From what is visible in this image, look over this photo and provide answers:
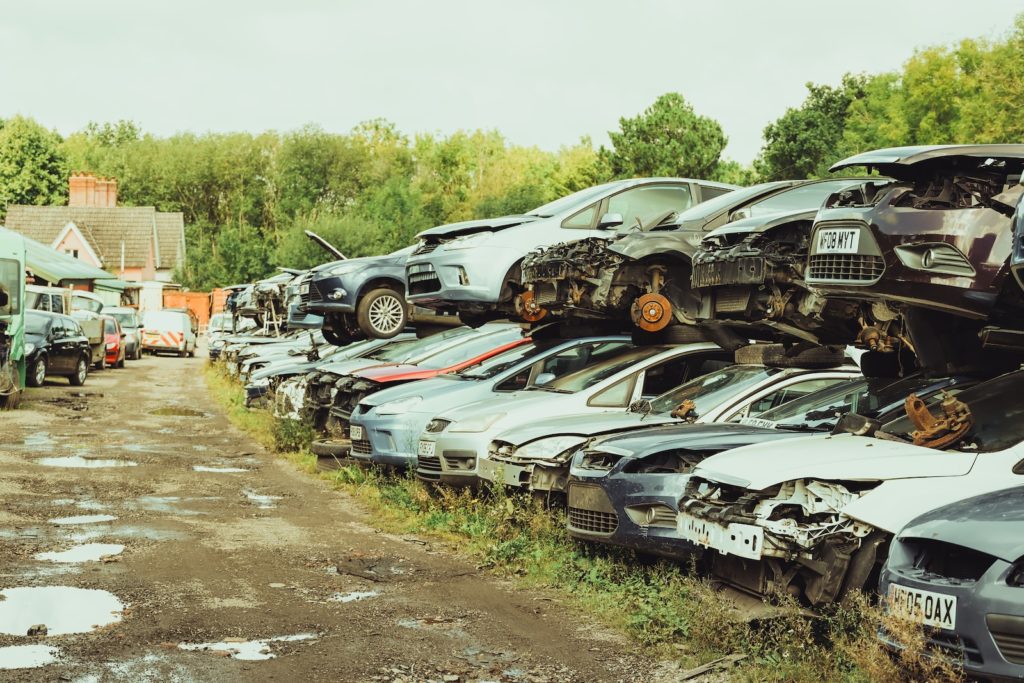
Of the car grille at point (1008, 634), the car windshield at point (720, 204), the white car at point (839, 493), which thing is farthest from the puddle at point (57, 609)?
the car windshield at point (720, 204)

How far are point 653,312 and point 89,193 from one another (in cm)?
7017

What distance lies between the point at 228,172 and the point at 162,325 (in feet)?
139

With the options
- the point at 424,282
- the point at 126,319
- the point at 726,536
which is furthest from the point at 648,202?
the point at 126,319

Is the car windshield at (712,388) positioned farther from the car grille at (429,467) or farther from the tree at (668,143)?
the tree at (668,143)

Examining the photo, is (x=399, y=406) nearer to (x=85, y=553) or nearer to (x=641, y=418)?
(x=641, y=418)

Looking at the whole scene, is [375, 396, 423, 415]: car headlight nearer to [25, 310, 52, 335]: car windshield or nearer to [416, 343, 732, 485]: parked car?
[416, 343, 732, 485]: parked car

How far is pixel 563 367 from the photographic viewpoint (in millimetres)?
11977

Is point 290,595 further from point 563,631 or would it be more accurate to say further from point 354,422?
point 354,422

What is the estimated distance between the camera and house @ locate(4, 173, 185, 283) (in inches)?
2805

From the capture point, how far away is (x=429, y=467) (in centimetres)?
1073

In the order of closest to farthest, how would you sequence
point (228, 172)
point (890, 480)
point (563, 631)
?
point (890, 480) → point (563, 631) → point (228, 172)

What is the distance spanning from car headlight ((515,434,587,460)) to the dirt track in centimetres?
100

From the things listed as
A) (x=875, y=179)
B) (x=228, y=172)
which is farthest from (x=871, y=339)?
(x=228, y=172)

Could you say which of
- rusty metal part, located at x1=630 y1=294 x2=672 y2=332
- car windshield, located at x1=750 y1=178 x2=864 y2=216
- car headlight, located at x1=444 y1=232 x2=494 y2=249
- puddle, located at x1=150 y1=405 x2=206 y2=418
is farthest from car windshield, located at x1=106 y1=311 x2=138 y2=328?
car windshield, located at x1=750 y1=178 x2=864 y2=216
